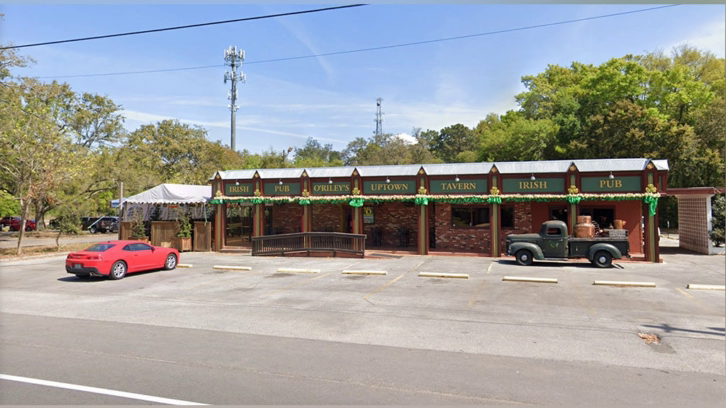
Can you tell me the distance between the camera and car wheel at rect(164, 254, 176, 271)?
17772 millimetres

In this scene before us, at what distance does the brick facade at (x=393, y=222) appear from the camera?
26.0 meters

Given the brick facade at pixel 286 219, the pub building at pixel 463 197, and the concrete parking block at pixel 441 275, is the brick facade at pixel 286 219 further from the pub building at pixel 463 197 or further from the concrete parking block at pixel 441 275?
the concrete parking block at pixel 441 275

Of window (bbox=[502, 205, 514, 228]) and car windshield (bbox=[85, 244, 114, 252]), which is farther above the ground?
window (bbox=[502, 205, 514, 228])

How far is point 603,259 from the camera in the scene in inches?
684

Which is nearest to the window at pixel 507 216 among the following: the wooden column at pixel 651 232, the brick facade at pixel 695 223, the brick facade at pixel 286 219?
the wooden column at pixel 651 232

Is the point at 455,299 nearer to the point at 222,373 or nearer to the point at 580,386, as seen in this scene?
the point at 580,386

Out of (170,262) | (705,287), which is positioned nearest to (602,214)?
(705,287)

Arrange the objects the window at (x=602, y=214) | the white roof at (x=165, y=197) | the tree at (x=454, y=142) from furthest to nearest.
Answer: the tree at (x=454, y=142) < the white roof at (x=165, y=197) < the window at (x=602, y=214)

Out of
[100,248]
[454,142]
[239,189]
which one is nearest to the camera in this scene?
[100,248]

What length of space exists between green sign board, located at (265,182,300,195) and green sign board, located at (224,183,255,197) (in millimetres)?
954

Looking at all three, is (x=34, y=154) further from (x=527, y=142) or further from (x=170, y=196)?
(x=527, y=142)

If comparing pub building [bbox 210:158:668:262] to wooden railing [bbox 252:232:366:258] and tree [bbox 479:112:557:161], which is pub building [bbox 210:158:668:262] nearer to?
wooden railing [bbox 252:232:366:258]

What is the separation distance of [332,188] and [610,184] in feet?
43.7

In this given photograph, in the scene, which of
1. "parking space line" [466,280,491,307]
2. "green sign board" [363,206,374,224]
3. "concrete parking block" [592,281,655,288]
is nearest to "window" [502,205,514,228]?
"green sign board" [363,206,374,224]
